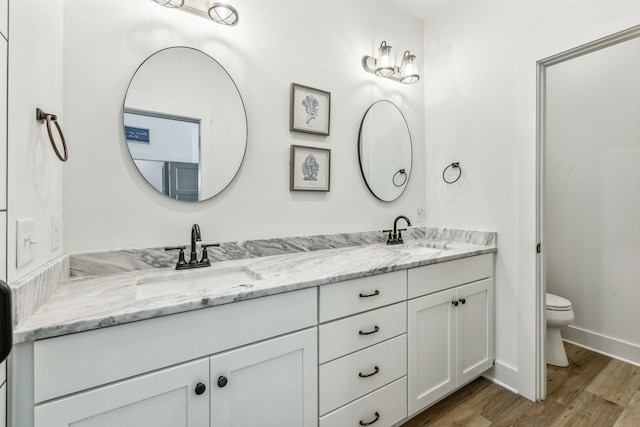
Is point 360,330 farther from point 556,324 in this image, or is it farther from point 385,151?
point 556,324

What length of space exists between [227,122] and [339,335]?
3.77 feet

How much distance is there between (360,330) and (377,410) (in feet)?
1.32

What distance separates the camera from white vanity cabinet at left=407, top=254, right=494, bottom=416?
155 centimetres

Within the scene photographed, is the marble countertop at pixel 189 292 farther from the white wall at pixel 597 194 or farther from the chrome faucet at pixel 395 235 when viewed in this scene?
the white wall at pixel 597 194

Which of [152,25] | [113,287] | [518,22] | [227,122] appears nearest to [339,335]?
[113,287]

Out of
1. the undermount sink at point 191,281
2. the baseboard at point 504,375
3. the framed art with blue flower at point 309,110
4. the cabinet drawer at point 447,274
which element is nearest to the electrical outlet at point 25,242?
the undermount sink at point 191,281

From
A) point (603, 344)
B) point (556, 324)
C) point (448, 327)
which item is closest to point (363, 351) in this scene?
point (448, 327)

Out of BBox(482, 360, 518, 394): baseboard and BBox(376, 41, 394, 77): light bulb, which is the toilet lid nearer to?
BBox(482, 360, 518, 394): baseboard

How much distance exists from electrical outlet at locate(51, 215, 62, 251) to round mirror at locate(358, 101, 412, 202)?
160 centimetres

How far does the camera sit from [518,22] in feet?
6.17

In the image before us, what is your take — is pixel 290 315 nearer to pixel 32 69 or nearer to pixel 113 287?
pixel 113 287

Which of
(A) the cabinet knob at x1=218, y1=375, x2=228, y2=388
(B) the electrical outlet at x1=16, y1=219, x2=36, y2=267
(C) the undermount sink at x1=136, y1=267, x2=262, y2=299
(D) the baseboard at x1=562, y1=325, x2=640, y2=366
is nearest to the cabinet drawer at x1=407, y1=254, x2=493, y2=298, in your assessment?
(C) the undermount sink at x1=136, y1=267, x2=262, y2=299

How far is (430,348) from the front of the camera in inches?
63.4

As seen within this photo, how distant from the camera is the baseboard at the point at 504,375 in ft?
6.20
